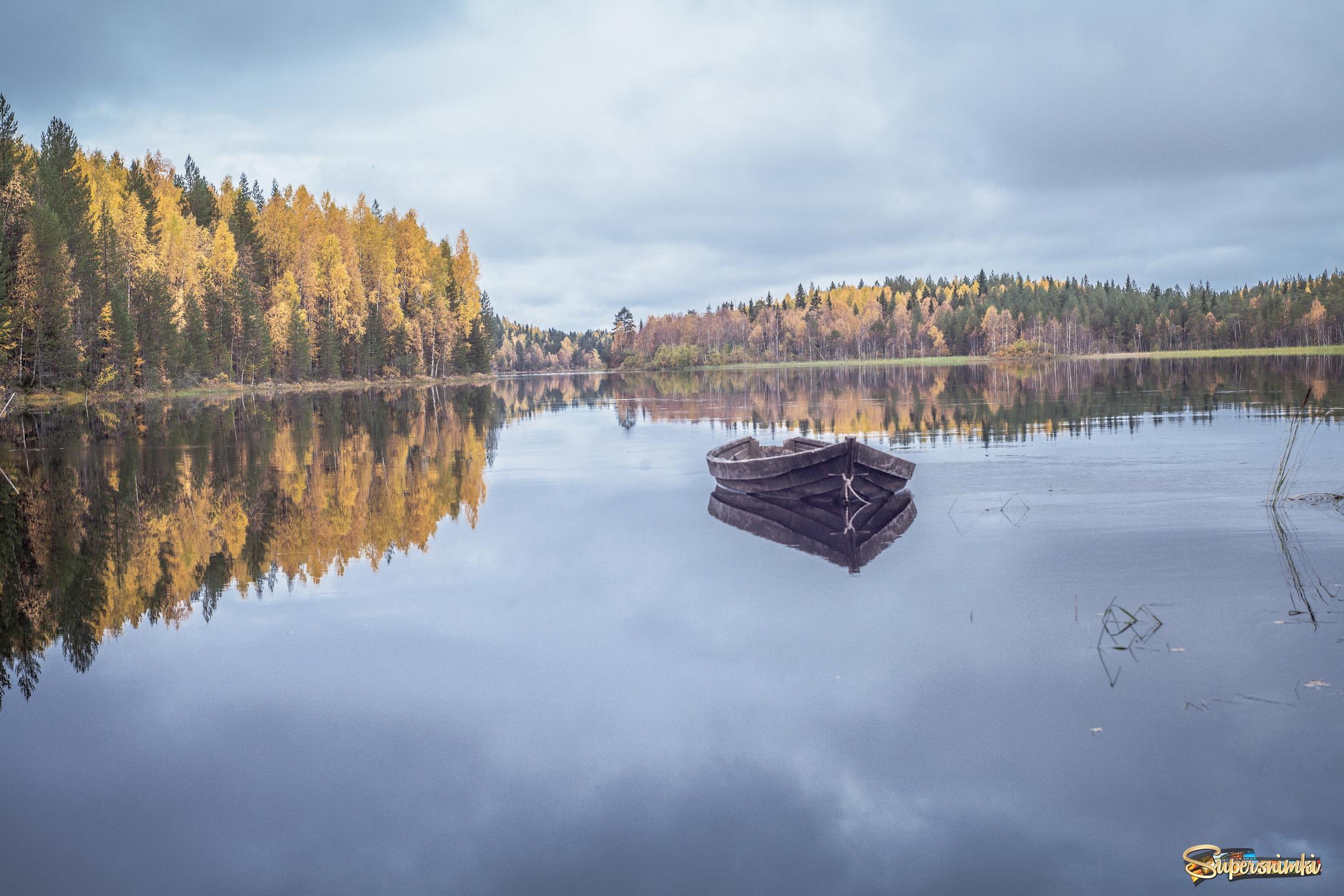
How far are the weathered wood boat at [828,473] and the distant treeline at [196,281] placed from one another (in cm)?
3742

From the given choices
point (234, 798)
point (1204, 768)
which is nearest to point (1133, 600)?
point (1204, 768)

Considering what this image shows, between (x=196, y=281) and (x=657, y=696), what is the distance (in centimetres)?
6728

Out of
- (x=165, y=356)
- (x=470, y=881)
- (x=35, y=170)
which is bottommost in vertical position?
(x=470, y=881)

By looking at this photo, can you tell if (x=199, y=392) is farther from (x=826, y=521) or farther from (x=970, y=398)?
(x=826, y=521)

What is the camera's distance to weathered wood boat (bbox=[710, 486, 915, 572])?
48.4ft

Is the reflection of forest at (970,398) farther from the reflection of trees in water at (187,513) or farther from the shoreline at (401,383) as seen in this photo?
the reflection of trees in water at (187,513)

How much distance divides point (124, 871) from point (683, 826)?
3.41 metres

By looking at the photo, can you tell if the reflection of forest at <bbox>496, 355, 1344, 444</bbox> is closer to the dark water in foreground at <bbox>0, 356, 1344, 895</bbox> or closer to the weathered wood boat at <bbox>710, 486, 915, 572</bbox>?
the weathered wood boat at <bbox>710, 486, 915, 572</bbox>

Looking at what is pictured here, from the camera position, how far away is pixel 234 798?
21.5 ft

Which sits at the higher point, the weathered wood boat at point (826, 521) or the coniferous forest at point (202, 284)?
the coniferous forest at point (202, 284)

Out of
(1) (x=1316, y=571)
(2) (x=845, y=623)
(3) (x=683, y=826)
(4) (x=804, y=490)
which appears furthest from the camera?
(4) (x=804, y=490)

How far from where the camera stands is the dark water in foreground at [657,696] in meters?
5.86

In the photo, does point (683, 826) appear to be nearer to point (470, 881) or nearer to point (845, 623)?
point (470, 881)

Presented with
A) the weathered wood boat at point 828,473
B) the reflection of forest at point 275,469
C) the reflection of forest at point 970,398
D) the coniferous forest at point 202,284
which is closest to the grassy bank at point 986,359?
the reflection of forest at point 970,398
